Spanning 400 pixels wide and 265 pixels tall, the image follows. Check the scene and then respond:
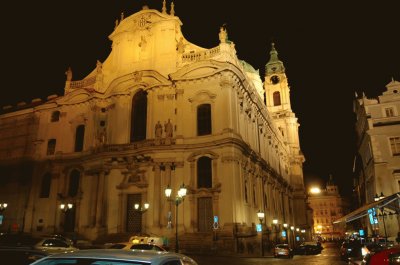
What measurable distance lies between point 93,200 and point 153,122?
9.52m

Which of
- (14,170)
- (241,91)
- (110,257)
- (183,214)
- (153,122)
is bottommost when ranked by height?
(110,257)

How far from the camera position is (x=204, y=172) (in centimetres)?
3184

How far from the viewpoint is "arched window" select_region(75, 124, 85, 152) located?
38.6m

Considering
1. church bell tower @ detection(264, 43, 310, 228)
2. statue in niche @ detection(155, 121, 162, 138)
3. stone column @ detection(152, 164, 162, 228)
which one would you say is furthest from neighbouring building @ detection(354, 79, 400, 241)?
church bell tower @ detection(264, 43, 310, 228)

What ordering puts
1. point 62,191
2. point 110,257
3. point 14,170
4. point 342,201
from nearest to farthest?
point 110,257 → point 62,191 → point 14,170 → point 342,201

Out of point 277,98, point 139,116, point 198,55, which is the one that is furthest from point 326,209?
point 139,116

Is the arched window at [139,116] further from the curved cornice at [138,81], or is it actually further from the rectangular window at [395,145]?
the rectangular window at [395,145]

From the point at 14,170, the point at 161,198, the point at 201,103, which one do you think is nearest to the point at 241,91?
the point at 201,103

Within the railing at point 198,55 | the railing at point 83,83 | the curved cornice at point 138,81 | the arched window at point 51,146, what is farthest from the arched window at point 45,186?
the railing at point 198,55

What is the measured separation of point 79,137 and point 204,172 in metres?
15.8

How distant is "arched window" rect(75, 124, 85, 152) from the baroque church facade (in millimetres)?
110

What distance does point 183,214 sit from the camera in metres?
30.7

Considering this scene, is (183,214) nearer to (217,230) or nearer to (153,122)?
(217,230)

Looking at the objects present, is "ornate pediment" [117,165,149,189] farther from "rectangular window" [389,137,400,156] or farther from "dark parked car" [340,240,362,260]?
"rectangular window" [389,137,400,156]
